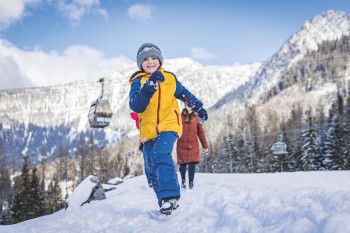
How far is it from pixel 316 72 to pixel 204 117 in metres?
177

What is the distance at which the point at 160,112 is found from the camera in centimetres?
438

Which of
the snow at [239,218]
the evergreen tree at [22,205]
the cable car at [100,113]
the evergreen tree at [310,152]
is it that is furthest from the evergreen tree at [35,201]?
the snow at [239,218]

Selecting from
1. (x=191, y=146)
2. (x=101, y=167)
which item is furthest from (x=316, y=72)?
(x=191, y=146)

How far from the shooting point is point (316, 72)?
555 ft

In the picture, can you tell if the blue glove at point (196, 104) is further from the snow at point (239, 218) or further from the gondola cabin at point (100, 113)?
the gondola cabin at point (100, 113)

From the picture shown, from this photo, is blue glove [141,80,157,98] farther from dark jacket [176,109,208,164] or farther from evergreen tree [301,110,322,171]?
evergreen tree [301,110,322,171]

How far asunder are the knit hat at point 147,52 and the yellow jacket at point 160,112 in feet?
1.08

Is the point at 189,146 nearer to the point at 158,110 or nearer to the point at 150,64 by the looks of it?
the point at 150,64

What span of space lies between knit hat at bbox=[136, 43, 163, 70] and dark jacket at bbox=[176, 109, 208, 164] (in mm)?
3620

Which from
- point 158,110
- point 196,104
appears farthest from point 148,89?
point 196,104

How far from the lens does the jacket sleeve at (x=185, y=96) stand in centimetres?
473

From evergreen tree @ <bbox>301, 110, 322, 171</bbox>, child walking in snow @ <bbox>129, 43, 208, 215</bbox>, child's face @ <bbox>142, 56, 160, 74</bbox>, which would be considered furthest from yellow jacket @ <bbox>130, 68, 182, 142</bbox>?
evergreen tree @ <bbox>301, 110, 322, 171</bbox>

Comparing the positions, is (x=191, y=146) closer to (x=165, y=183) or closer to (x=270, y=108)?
(x=165, y=183)

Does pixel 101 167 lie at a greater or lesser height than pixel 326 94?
lesser
